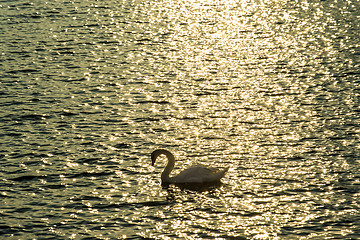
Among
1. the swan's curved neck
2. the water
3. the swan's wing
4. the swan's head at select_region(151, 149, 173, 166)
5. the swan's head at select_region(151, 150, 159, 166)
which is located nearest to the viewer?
the water

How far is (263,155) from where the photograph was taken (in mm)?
28906

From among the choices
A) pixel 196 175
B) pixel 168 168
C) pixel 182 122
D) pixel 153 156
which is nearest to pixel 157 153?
pixel 153 156

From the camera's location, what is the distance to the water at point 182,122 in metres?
23.3

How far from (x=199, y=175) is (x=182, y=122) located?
8097 mm

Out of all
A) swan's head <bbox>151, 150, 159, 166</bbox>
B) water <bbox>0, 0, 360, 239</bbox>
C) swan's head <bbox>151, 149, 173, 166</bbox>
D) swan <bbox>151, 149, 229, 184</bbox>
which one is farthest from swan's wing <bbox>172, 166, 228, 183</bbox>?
swan's head <bbox>151, 150, 159, 166</bbox>

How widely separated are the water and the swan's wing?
1.61 feet

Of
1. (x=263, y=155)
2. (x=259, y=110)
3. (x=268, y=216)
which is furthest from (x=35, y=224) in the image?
(x=259, y=110)

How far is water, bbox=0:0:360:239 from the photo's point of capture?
23.3m

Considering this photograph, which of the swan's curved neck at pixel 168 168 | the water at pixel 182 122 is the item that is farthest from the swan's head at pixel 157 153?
the water at pixel 182 122

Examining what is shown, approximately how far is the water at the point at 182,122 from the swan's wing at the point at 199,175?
0.49 meters

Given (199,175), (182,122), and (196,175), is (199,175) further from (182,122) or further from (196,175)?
(182,122)

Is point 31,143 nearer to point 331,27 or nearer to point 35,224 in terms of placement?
point 35,224

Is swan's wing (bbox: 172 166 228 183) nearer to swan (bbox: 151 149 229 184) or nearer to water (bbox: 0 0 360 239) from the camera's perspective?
swan (bbox: 151 149 229 184)

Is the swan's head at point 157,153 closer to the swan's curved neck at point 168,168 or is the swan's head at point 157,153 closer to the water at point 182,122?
the swan's curved neck at point 168,168
